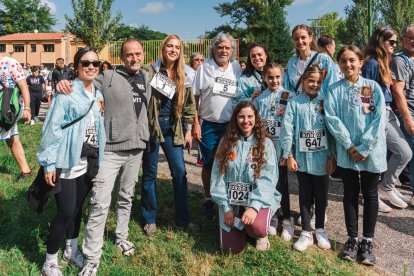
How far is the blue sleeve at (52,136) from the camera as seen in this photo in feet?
8.85

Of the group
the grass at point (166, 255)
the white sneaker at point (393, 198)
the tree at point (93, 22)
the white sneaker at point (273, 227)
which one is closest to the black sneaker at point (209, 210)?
the grass at point (166, 255)

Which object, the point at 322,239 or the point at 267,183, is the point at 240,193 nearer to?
the point at 267,183

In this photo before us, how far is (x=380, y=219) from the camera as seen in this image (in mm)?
4152

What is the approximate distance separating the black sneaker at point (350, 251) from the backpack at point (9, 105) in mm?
3962

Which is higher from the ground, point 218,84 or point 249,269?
point 218,84

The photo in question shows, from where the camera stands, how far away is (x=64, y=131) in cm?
277

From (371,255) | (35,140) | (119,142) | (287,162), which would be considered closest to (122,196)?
(119,142)

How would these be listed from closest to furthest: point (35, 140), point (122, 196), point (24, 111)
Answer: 1. point (122, 196)
2. point (24, 111)
3. point (35, 140)

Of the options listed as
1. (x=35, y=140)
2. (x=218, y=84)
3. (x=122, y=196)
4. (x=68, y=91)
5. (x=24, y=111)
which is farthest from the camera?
(x=35, y=140)

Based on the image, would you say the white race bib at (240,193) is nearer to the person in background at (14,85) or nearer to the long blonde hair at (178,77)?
the long blonde hair at (178,77)

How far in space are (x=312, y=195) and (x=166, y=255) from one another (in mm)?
1432

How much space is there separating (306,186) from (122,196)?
1651 mm

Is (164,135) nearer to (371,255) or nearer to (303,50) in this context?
(303,50)

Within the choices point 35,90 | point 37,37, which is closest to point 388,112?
point 35,90
